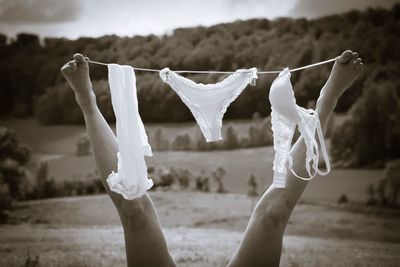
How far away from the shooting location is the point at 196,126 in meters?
3.24

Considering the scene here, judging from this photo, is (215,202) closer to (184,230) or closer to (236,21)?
(184,230)

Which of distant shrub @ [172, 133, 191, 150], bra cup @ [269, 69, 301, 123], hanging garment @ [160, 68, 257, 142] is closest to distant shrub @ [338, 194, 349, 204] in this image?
distant shrub @ [172, 133, 191, 150]

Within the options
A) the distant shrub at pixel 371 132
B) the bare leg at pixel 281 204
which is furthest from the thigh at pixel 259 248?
the distant shrub at pixel 371 132

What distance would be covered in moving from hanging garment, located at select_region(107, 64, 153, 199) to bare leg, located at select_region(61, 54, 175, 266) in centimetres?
7

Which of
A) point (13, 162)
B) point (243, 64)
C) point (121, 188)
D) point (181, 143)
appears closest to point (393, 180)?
point (243, 64)

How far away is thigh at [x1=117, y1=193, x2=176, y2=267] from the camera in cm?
178

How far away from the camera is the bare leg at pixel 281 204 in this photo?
1.80 m

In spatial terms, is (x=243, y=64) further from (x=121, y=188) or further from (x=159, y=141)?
(x=121, y=188)

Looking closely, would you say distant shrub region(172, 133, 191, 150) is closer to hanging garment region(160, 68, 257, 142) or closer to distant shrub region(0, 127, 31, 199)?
distant shrub region(0, 127, 31, 199)

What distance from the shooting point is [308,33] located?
3293 mm

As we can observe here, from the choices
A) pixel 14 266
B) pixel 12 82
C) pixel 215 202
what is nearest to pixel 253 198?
pixel 215 202

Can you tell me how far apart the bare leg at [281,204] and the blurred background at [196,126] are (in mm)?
1136

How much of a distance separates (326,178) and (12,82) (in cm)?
198

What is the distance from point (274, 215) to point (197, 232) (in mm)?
1301
